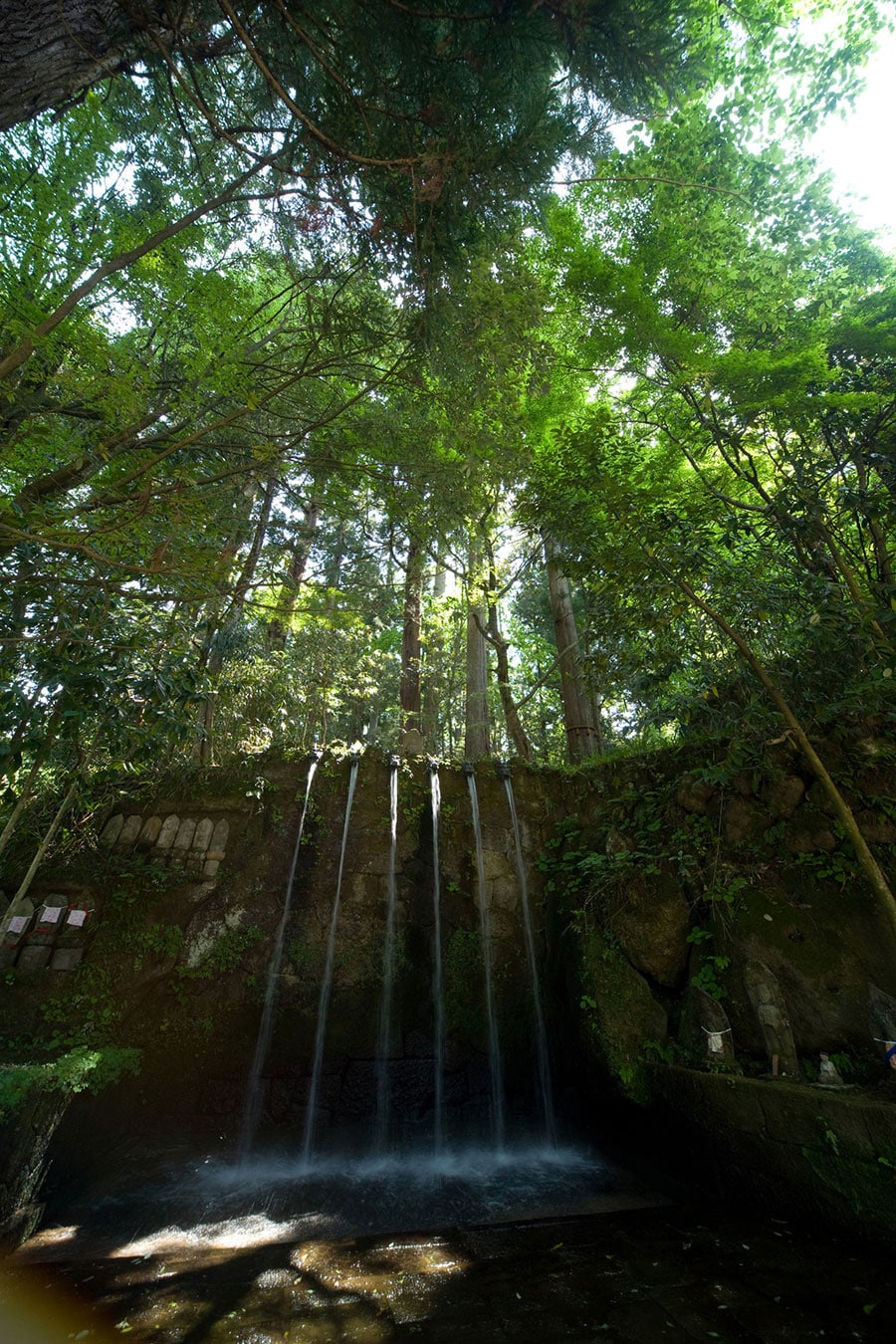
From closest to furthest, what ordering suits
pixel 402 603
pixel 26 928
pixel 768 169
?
pixel 26 928, pixel 768 169, pixel 402 603

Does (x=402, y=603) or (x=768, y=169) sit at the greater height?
(x=768, y=169)

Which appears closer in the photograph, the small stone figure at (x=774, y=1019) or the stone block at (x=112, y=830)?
the small stone figure at (x=774, y=1019)

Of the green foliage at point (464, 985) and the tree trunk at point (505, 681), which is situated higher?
the tree trunk at point (505, 681)

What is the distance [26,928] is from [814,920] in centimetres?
684

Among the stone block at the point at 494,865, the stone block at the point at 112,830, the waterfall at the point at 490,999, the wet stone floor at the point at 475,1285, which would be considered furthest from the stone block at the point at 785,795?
the stone block at the point at 112,830

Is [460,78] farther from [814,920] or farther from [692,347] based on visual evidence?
[814,920]

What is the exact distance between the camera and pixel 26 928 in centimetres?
525

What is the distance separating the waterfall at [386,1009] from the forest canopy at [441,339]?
2526 millimetres

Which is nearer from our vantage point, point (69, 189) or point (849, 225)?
point (69, 189)

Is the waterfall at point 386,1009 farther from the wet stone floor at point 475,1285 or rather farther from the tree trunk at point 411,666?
the tree trunk at point 411,666

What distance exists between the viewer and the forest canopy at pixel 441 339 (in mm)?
3793

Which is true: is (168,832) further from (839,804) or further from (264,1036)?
(839,804)

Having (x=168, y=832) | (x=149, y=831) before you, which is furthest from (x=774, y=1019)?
(x=149, y=831)

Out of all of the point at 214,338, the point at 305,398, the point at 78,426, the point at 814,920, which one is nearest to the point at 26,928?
the point at 78,426
